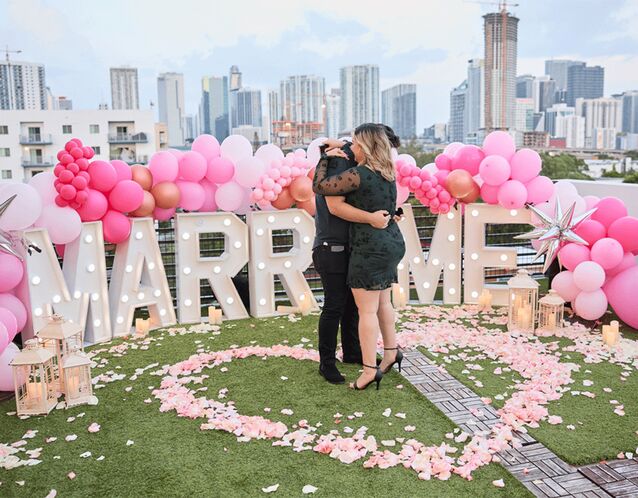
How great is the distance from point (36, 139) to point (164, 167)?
47303 millimetres

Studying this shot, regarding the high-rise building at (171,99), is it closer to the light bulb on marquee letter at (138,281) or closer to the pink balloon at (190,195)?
the pink balloon at (190,195)

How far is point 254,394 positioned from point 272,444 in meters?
0.83

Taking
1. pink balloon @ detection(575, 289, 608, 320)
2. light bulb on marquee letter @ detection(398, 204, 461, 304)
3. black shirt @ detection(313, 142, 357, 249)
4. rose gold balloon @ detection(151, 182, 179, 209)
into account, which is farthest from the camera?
light bulb on marquee letter @ detection(398, 204, 461, 304)

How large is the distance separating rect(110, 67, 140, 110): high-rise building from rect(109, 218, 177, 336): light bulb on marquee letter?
72.1m

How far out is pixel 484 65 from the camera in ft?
258

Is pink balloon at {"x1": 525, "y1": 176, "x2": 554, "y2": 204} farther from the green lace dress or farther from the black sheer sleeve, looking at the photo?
the black sheer sleeve

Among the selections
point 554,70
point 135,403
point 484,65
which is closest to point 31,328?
point 135,403

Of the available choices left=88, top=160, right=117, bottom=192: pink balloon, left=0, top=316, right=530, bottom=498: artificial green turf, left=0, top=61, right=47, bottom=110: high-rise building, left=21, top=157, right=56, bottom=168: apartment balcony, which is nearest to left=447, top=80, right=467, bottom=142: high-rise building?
left=21, top=157, right=56, bottom=168: apartment balcony

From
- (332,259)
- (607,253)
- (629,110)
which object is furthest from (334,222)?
(629,110)

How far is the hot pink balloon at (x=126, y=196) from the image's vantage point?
5824mm

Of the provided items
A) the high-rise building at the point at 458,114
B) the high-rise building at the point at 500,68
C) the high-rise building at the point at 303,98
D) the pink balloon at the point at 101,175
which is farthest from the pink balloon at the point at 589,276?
the high-rise building at the point at 458,114

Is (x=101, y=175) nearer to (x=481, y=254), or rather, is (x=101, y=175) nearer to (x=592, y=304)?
(x=481, y=254)

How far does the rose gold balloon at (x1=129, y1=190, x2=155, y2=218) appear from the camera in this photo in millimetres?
6062

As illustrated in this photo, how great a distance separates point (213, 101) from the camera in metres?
80.6
